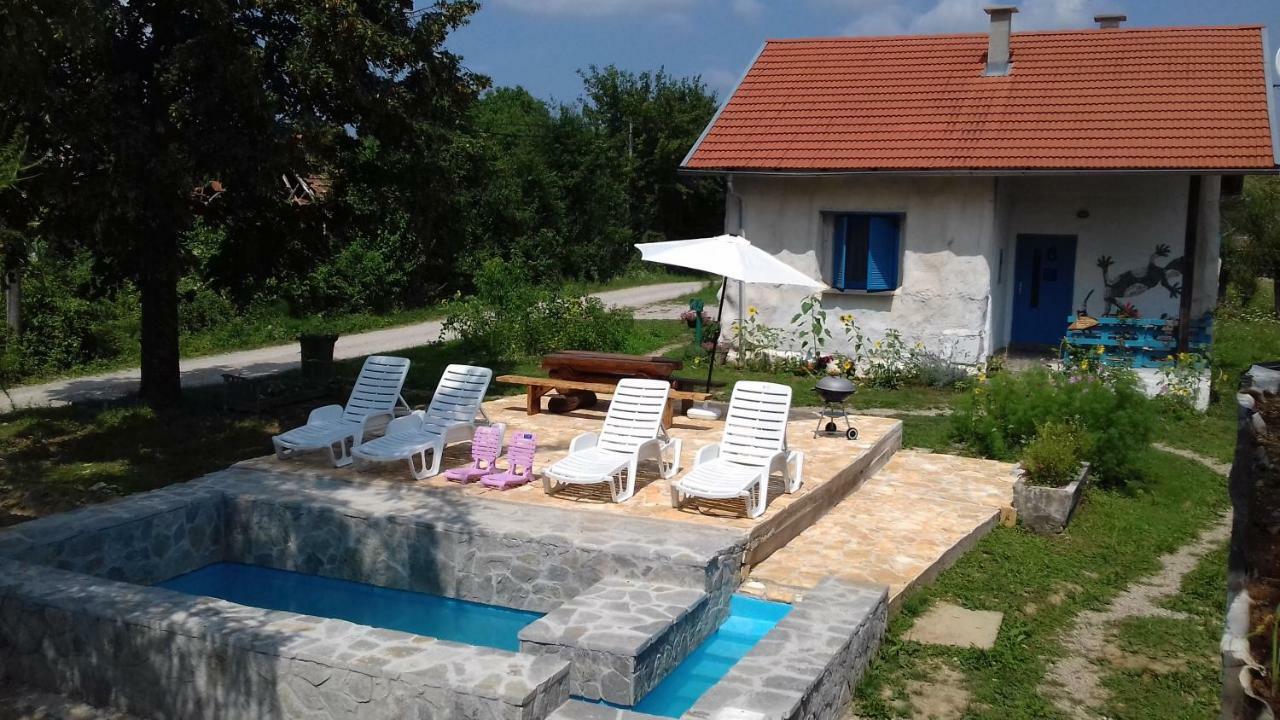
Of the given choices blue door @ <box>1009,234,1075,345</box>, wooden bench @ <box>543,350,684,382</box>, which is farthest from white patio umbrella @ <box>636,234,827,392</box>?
blue door @ <box>1009,234,1075,345</box>

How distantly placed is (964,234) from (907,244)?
0.90 metres


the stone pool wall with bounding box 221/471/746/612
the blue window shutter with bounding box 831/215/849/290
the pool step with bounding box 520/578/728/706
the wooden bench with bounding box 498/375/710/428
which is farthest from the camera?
the blue window shutter with bounding box 831/215/849/290

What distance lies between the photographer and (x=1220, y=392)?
53.1 feet

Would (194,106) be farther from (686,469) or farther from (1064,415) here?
(1064,415)

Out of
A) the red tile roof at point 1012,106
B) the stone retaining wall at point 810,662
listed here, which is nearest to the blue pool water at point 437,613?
the stone retaining wall at point 810,662

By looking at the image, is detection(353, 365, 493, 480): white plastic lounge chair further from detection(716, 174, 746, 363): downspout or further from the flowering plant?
the flowering plant

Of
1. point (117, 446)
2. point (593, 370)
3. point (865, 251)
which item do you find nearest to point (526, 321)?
point (865, 251)

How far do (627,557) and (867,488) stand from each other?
377 centimetres

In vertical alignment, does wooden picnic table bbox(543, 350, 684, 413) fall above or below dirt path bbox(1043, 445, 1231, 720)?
above

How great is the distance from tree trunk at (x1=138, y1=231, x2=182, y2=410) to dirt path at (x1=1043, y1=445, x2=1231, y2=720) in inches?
415

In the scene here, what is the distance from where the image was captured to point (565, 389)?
534 inches

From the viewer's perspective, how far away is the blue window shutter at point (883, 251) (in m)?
17.6

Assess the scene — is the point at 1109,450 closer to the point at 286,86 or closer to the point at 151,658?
the point at 151,658

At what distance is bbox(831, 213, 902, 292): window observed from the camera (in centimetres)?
1761
